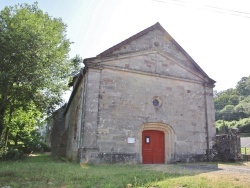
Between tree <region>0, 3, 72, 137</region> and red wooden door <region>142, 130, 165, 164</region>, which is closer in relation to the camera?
tree <region>0, 3, 72, 137</region>

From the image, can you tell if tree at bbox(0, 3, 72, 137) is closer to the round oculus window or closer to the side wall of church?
the side wall of church

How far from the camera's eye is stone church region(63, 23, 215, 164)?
12.2 meters

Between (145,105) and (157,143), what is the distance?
2562 millimetres

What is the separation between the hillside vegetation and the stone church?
42.7 meters

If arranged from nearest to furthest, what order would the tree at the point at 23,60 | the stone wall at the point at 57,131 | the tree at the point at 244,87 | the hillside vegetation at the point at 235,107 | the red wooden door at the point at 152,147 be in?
the tree at the point at 23,60
the red wooden door at the point at 152,147
the stone wall at the point at 57,131
the hillside vegetation at the point at 235,107
the tree at the point at 244,87

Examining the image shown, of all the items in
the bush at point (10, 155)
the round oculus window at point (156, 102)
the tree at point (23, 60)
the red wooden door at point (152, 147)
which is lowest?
the bush at point (10, 155)

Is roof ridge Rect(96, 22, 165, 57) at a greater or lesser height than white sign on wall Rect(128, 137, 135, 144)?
greater

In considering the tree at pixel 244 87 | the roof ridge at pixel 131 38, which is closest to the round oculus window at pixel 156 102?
the roof ridge at pixel 131 38

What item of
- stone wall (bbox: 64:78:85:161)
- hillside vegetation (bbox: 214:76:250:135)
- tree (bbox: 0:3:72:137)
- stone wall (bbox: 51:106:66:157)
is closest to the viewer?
tree (bbox: 0:3:72:137)

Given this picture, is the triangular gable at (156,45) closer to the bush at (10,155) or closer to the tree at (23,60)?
the tree at (23,60)

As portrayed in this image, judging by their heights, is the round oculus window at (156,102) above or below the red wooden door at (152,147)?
above

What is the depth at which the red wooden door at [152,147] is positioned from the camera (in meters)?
13.5

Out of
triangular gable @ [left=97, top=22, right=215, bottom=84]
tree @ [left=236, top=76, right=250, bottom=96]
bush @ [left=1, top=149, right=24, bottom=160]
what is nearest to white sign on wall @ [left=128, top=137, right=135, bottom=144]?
triangular gable @ [left=97, top=22, right=215, bottom=84]

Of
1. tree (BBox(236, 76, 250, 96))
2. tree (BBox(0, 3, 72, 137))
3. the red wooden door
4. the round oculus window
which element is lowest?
the red wooden door
